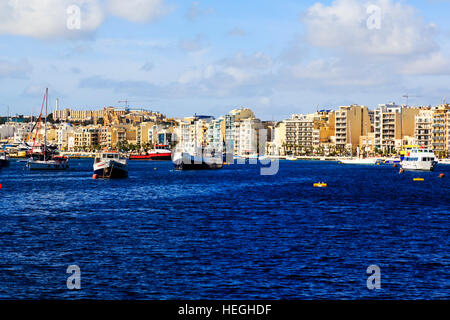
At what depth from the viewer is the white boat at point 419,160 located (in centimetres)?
17445

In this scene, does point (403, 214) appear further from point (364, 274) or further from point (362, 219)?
point (364, 274)

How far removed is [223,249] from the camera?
37.9 m

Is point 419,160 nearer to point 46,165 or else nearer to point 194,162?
point 194,162

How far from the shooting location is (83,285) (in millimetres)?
28203

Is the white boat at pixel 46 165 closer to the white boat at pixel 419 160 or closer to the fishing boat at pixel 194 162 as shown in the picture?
the fishing boat at pixel 194 162

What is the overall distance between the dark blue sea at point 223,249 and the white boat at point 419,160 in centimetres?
10691

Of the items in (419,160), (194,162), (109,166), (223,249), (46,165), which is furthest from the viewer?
(194,162)

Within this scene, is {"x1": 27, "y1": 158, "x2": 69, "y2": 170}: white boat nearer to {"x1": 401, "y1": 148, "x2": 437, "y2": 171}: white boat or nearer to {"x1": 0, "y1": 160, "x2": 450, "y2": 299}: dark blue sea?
{"x1": 401, "y1": 148, "x2": 437, "y2": 171}: white boat

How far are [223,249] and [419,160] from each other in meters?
147

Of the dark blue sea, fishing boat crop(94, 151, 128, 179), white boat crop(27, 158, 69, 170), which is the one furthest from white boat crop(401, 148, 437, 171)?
the dark blue sea

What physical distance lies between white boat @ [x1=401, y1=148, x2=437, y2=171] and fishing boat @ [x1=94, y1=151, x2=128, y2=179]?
285 ft

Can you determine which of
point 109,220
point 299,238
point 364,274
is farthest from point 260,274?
point 109,220

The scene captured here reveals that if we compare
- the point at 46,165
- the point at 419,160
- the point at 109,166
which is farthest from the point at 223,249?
the point at 419,160

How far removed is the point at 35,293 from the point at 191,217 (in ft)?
99.2
